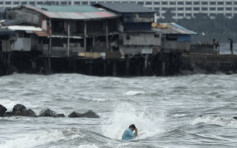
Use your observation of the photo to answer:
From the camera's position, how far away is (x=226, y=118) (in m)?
42.2

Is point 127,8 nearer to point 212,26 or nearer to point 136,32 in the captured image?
point 136,32

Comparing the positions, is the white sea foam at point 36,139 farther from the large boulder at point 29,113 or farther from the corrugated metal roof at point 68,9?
the corrugated metal roof at point 68,9

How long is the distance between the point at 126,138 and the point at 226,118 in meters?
10.3

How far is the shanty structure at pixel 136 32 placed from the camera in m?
87.2

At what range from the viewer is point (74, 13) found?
86562 millimetres

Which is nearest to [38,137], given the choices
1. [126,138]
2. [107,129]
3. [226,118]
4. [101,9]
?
[126,138]

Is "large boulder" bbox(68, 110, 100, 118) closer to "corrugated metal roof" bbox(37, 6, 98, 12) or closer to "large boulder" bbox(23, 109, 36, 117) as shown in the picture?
"large boulder" bbox(23, 109, 36, 117)

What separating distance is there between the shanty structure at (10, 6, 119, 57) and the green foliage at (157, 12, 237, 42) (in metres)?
95.6

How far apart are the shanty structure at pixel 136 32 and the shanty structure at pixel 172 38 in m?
2.57

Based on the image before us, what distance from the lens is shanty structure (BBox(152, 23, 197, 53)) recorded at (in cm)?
9281

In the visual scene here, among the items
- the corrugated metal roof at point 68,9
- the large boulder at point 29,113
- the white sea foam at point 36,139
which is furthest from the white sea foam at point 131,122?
the corrugated metal roof at point 68,9

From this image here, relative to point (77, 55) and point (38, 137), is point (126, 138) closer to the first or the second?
point (38, 137)

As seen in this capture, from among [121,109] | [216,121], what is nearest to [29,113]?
[121,109]

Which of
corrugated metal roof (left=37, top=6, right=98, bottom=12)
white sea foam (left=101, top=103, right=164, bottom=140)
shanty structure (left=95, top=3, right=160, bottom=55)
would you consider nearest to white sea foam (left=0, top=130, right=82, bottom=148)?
white sea foam (left=101, top=103, right=164, bottom=140)
